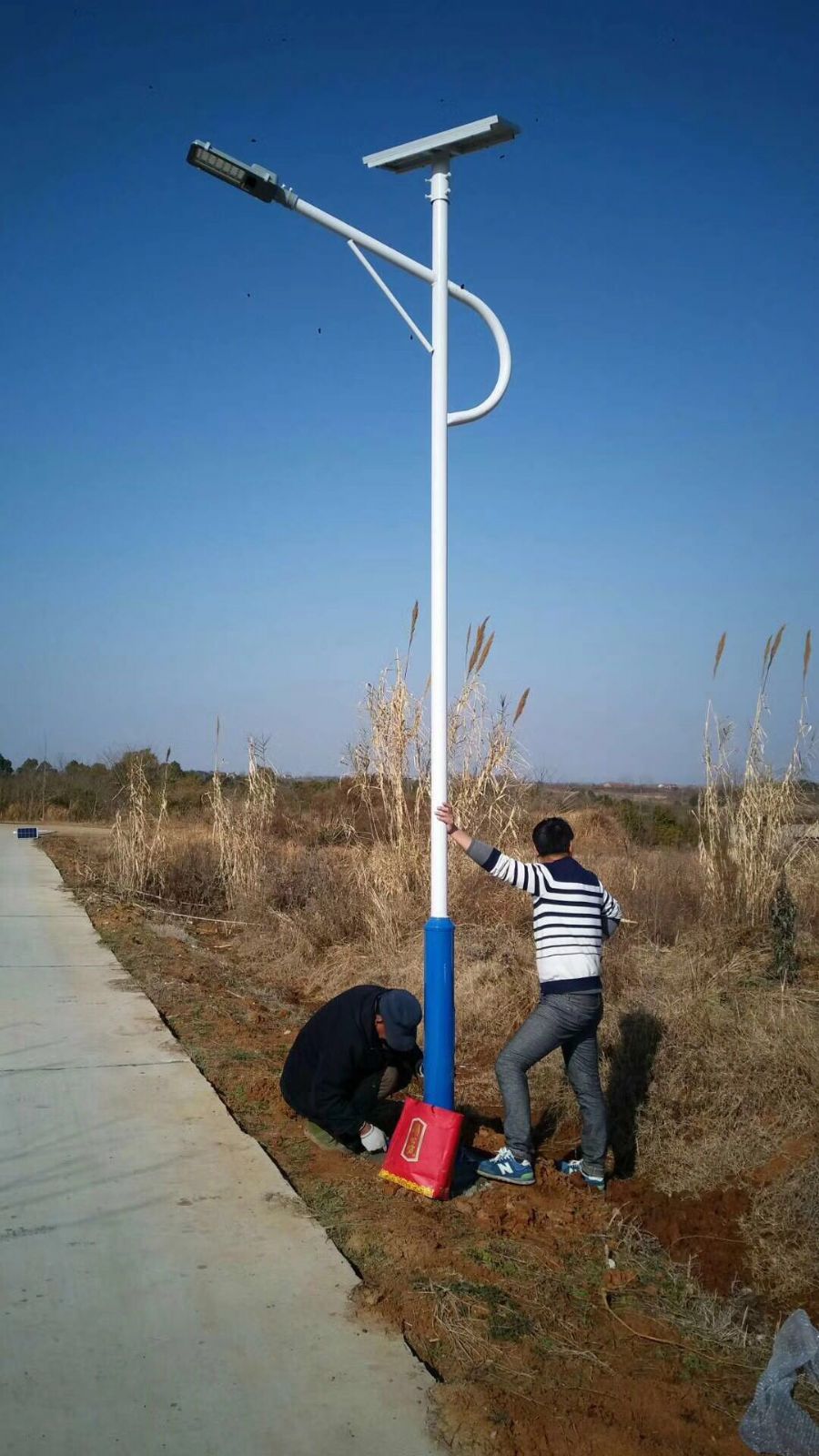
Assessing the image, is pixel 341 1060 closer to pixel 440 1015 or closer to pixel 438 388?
pixel 440 1015

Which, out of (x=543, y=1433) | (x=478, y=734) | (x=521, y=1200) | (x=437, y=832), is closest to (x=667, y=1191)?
(x=521, y=1200)

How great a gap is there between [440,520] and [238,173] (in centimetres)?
208

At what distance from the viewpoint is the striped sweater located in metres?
5.34

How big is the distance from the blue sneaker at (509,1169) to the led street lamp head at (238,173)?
16.6 feet

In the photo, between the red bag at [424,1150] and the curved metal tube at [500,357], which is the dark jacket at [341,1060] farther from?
the curved metal tube at [500,357]

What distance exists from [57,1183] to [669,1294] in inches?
110

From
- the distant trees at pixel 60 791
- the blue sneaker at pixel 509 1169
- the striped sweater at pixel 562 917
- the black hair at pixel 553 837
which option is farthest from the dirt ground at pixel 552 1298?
the distant trees at pixel 60 791

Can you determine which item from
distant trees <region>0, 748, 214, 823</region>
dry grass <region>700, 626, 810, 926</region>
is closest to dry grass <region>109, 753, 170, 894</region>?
dry grass <region>700, 626, 810, 926</region>

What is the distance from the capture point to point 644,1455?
3293 mm

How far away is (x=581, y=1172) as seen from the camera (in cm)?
567

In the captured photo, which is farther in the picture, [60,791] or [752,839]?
[60,791]

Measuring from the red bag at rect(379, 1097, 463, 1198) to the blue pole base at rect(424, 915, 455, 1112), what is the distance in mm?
155

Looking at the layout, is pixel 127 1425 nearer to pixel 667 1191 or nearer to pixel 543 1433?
pixel 543 1433

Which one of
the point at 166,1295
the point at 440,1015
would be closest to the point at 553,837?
the point at 440,1015
